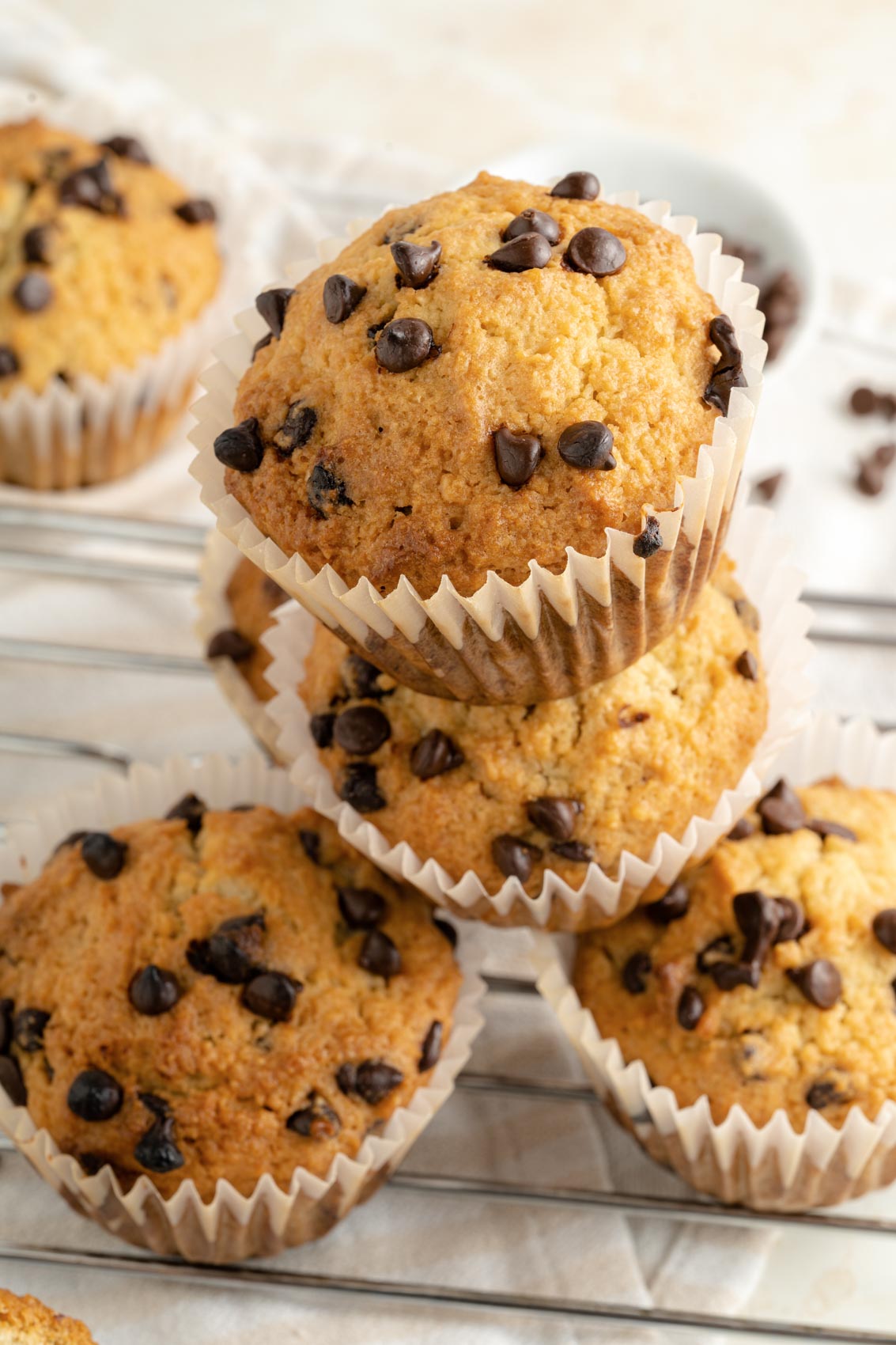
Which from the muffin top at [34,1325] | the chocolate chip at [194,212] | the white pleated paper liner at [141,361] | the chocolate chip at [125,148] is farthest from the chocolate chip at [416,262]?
the chocolate chip at [125,148]

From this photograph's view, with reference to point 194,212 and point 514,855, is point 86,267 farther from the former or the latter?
point 514,855

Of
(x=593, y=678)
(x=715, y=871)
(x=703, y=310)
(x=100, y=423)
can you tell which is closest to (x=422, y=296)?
(x=703, y=310)

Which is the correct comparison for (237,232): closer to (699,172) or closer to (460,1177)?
(699,172)

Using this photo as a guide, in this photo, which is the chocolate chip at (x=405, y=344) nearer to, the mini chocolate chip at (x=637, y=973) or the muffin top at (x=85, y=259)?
the mini chocolate chip at (x=637, y=973)

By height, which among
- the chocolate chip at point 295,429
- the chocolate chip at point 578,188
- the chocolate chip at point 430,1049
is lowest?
the chocolate chip at point 430,1049

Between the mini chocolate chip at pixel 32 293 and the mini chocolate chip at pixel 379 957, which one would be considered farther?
the mini chocolate chip at pixel 32 293


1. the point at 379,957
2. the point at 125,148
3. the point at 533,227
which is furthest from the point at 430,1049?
the point at 125,148

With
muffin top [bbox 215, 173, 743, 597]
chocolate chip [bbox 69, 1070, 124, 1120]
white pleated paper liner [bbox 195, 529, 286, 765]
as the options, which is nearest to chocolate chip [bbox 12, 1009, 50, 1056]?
chocolate chip [bbox 69, 1070, 124, 1120]
